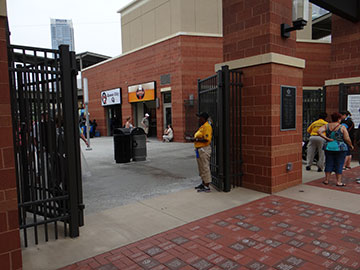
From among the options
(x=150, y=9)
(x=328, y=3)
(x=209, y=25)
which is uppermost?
(x=150, y=9)

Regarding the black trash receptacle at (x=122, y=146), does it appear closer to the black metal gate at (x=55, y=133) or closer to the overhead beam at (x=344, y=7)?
the black metal gate at (x=55, y=133)

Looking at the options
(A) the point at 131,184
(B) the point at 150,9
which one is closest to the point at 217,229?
(A) the point at 131,184

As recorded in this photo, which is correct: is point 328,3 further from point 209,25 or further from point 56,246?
point 209,25

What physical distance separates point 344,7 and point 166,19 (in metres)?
13.5

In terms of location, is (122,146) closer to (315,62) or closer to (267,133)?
(267,133)

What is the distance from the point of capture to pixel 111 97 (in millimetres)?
24641

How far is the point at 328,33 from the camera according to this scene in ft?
99.8

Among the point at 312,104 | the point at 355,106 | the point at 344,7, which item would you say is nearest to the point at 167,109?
the point at 312,104

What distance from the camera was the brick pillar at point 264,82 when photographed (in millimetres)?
6008

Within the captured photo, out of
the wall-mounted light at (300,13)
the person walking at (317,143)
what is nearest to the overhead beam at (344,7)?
the wall-mounted light at (300,13)

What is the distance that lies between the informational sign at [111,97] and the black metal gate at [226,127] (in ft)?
58.2

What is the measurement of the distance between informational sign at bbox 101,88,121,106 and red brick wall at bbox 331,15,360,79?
1654 centimetres

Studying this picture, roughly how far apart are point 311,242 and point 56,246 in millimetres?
3390

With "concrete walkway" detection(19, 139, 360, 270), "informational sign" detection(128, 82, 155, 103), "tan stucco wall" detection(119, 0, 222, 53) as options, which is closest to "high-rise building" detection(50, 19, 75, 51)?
"tan stucco wall" detection(119, 0, 222, 53)
